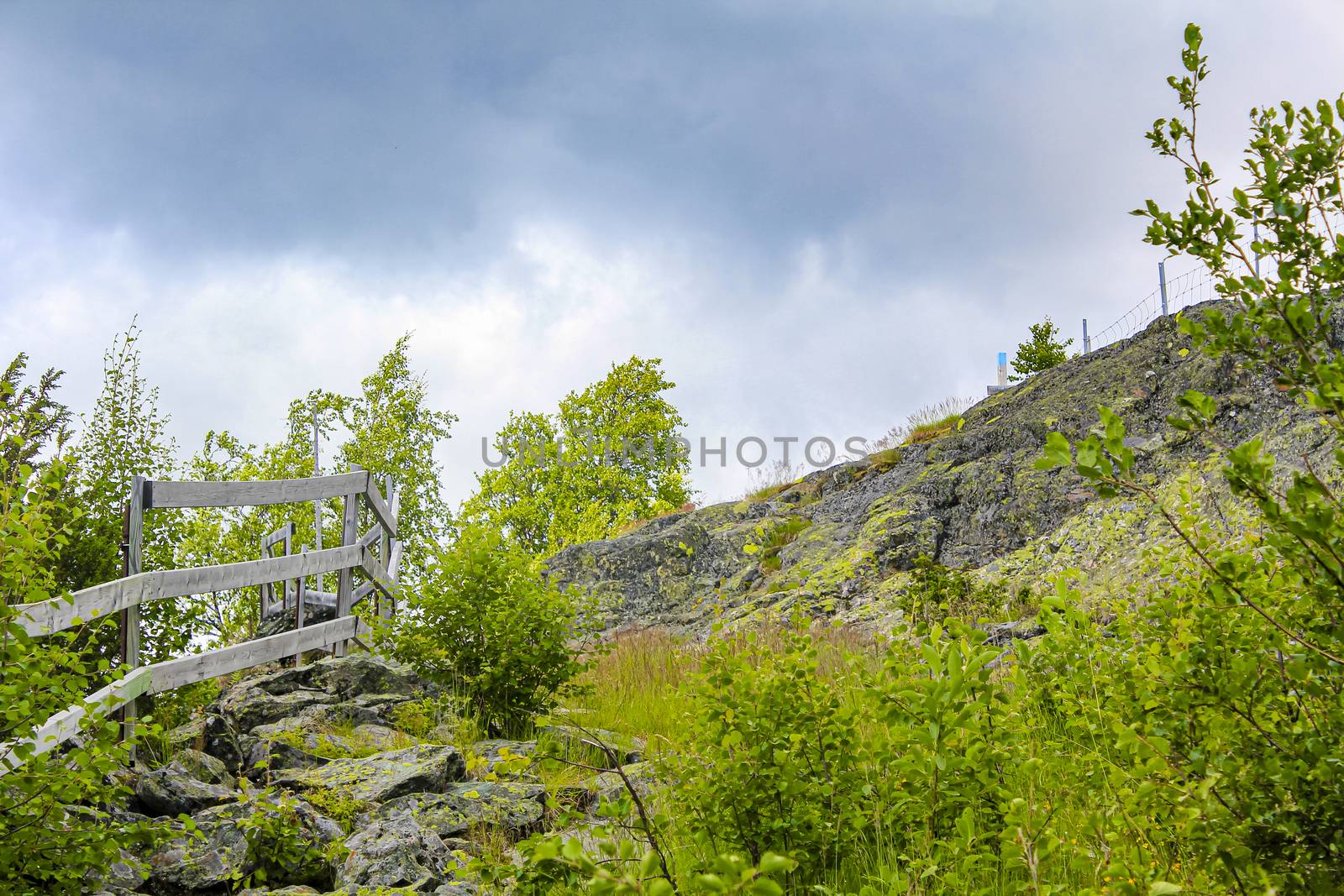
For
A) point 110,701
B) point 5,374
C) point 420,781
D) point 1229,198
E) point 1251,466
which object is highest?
point 5,374

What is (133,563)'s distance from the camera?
206 inches

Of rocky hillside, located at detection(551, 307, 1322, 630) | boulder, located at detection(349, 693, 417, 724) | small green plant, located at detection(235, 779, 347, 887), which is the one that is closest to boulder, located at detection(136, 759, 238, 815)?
small green plant, located at detection(235, 779, 347, 887)

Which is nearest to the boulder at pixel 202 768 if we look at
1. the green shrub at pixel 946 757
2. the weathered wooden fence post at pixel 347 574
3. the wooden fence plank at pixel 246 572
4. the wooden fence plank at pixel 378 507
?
the wooden fence plank at pixel 246 572

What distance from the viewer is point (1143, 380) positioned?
1094 centimetres

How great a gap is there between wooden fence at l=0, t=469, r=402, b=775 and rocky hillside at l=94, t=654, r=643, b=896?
14.1 inches

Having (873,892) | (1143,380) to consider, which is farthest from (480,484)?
(873,892)

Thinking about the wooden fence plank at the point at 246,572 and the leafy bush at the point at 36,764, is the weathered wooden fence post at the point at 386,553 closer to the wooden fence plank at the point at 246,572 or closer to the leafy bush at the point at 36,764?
the wooden fence plank at the point at 246,572

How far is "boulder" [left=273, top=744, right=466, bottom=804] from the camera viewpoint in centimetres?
425

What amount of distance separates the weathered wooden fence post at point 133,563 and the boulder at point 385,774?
49.6 inches

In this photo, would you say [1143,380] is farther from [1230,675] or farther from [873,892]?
[873,892]

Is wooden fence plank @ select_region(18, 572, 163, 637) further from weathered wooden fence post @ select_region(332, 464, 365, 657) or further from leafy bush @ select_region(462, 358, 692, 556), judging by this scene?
leafy bush @ select_region(462, 358, 692, 556)

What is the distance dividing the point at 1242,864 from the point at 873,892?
2.50 ft

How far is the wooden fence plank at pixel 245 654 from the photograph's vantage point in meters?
5.23

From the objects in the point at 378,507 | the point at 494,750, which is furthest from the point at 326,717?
the point at 378,507
